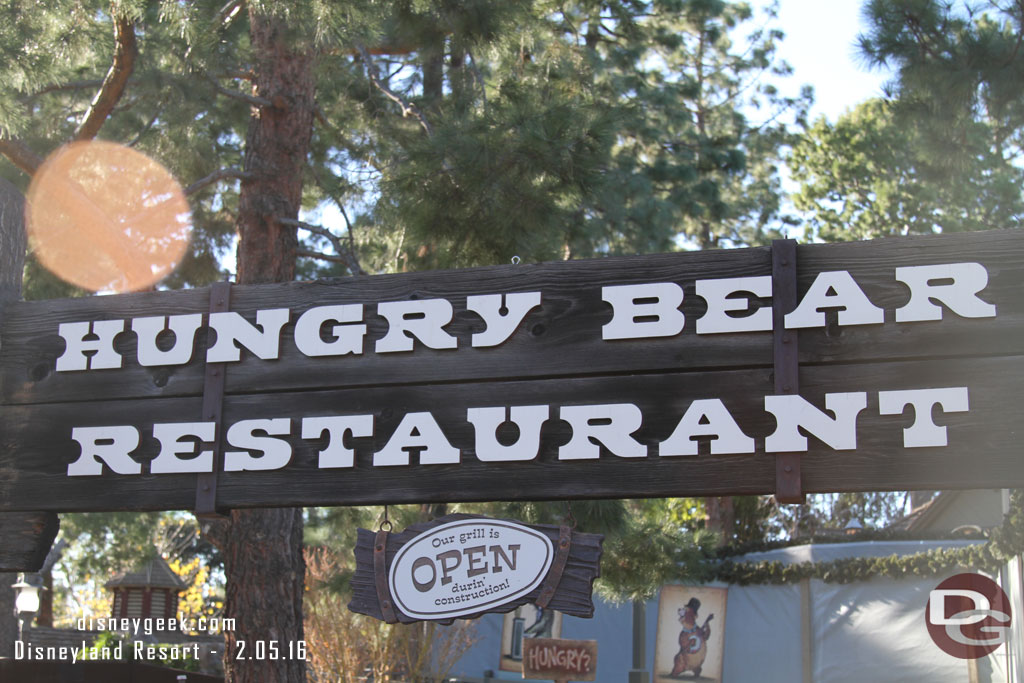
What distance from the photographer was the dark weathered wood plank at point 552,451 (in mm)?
2861

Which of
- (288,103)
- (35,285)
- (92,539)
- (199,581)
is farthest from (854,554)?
(199,581)

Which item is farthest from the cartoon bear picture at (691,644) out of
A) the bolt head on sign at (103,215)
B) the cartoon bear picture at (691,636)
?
the bolt head on sign at (103,215)

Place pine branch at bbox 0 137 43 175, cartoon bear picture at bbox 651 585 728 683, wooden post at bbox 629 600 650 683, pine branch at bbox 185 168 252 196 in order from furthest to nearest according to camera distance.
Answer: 1. cartoon bear picture at bbox 651 585 728 683
2. wooden post at bbox 629 600 650 683
3. pine branch at bbox 185 168 252 196
4. pine branch at bbox 0 137 43 175

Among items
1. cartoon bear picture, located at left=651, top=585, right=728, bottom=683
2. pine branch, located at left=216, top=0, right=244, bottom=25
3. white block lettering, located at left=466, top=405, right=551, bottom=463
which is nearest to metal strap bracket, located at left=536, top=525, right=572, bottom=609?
white block lettering, located at left=466, top=405, right=551, bottom=463

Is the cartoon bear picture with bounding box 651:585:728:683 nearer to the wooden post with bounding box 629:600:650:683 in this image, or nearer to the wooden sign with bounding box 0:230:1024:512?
the wooden post with bounding box 629:600:650:683

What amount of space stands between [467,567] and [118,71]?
4516 millimetres

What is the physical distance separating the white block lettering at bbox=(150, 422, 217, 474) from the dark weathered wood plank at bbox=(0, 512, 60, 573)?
0.47 metres

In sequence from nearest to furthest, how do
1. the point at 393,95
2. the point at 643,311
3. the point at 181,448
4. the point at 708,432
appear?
the point at 708,432, the point at 643,311, the point at 181,448, the point at 393,95

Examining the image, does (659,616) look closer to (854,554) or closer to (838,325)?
(854,554)

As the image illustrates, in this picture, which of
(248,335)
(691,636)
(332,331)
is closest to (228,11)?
(248,335)

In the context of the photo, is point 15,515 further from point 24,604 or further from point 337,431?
point 24,604

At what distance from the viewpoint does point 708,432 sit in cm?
300

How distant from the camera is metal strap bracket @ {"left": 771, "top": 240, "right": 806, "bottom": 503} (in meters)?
2.92

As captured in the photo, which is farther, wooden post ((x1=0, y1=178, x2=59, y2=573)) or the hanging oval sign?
wooden post ((x1=0, y1=178, x2=59, y2=573))
